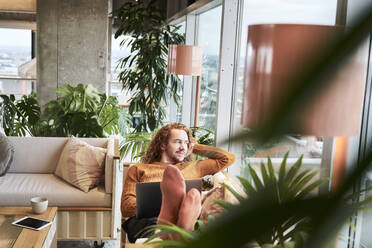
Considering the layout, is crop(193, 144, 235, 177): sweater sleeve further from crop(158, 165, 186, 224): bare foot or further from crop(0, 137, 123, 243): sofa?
crop(0, 137, 123, 243): sofa

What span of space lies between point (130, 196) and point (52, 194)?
100cm

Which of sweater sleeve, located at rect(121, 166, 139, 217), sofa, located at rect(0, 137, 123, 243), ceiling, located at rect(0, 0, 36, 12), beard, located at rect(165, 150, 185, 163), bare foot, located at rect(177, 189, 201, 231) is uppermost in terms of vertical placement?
ceiling, located at rect(0, 0, 36, 12)

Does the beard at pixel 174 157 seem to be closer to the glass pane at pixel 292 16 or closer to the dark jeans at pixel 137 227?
the glass pane at pixel 292 16

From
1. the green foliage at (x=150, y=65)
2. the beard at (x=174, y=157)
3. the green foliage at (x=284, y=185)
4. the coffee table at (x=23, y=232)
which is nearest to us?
the green foliage at (x=284, y=185)

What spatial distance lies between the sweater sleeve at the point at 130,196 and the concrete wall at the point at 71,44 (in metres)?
3.44

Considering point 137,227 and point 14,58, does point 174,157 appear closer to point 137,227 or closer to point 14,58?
point 137,227

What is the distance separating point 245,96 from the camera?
0.98m

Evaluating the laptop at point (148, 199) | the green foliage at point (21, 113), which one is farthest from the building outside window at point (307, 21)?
the green foliage at point (21, 113)

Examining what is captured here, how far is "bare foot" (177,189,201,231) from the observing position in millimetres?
1832

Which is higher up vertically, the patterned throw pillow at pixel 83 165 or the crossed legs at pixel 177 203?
the crossed legs at pixel 177 203

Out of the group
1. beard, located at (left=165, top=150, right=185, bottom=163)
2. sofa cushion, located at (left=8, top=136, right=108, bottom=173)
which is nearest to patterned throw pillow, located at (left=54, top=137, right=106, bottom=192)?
sofa cushion, located at (left=8, top=136, right=108, bottom=173)

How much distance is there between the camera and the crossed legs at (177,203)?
72.3 inches

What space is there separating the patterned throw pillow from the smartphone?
668 mm

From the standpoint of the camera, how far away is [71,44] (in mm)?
5688
